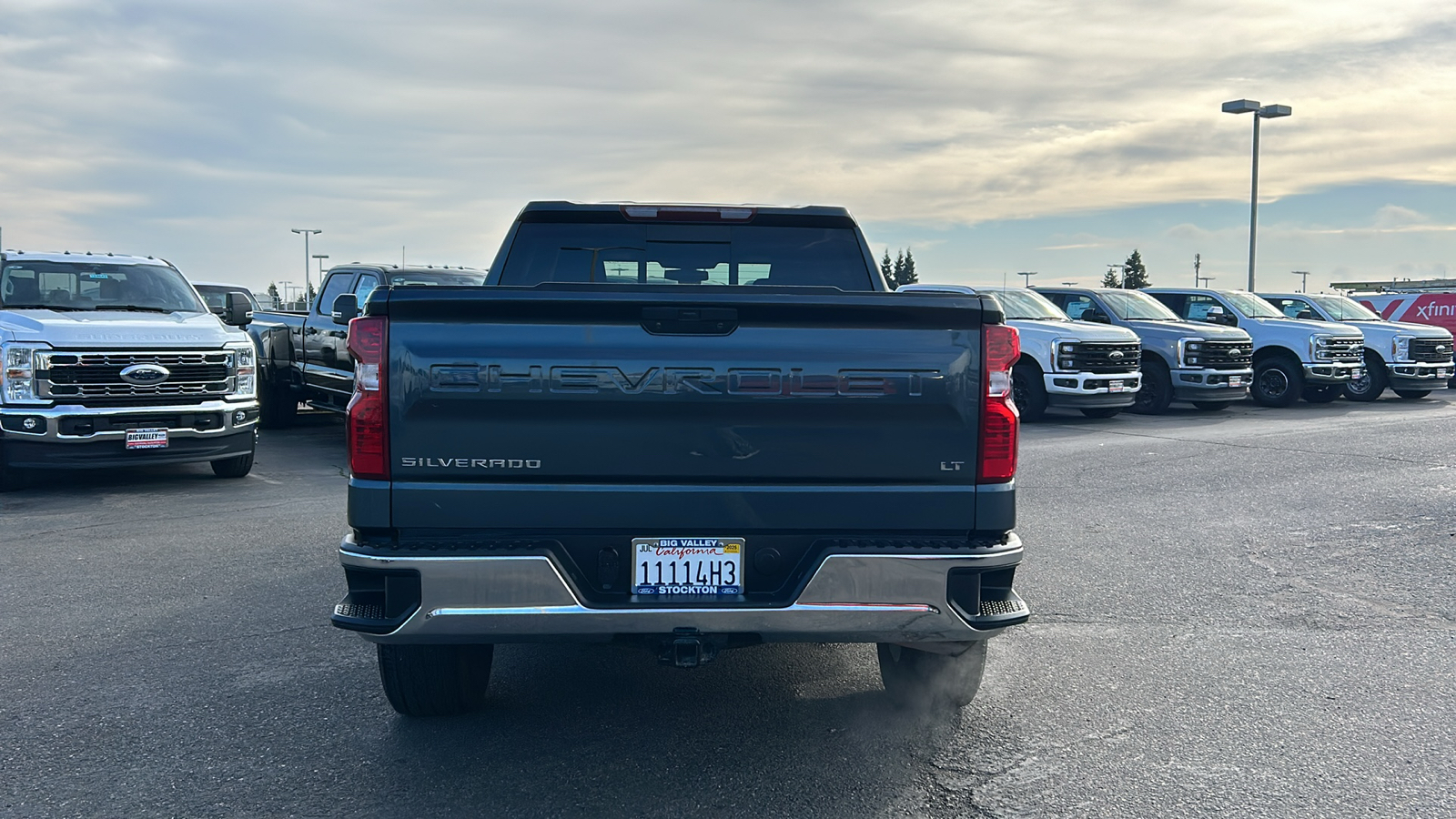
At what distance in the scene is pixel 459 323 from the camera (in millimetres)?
3461

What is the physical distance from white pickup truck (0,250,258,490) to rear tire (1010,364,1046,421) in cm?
1064

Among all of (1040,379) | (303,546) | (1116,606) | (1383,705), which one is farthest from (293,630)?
(1040,379)

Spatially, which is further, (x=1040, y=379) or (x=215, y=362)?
(x=1040, y=379)

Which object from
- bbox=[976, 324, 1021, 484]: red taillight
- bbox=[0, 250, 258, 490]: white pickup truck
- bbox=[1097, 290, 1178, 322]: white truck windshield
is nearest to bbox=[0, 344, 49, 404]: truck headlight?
bbox=[0, 250, 258, 490]: white pickup truck

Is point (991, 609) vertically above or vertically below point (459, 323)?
below

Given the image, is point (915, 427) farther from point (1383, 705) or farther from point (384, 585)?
point (1383, 705)

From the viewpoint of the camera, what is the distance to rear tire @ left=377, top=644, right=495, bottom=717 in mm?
4062

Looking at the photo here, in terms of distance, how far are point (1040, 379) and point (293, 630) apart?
13.1 meters

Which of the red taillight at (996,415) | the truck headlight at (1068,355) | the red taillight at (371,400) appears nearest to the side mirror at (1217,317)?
the truck headlight at (1068,355)

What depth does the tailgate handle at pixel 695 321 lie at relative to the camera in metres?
3.52

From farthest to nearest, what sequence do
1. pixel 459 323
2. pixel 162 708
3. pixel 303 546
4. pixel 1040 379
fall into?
pixel 1040 379
pixel 303 546
pixel 162 708
pixel 459 323

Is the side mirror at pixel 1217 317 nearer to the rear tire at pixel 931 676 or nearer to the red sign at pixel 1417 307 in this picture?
the red sign at pixel 1417 307

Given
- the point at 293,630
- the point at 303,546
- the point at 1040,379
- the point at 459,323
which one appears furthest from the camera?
the point at 1040,379

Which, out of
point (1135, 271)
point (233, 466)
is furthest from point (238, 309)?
point (1135, 271)
